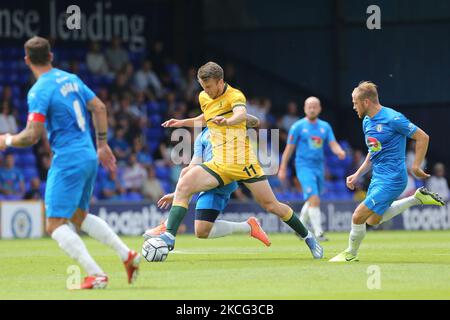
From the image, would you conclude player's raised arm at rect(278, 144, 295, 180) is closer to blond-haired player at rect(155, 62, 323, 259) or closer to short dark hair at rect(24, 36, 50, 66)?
blond-haired player at rect(155, 62, 323, 259)

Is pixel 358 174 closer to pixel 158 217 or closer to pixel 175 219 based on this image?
pixel 175 219

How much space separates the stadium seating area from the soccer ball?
10480 mm

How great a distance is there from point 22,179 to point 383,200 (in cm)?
1148

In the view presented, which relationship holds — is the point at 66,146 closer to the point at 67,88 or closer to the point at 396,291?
the point at 67,88

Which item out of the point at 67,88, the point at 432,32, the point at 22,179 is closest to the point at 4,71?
the point at 22,179

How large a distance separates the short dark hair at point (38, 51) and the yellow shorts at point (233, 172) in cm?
340

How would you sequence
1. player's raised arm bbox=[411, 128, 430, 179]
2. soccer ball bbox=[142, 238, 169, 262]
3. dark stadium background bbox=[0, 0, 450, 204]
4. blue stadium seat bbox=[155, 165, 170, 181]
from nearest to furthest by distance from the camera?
1. soccer ball bbox=[142, 238, 169, 262]
2. player's raised arm bbox=[411, 128, 430, 179]
3. blue stadium seat bbox=[155, 165, 170, 181]
4. dark stadium background bbox=[0, 0, 450, 204]

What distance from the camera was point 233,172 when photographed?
40.4 feet

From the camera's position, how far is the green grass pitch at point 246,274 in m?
9.02

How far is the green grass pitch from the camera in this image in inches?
355

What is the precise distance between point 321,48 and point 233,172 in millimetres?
18234

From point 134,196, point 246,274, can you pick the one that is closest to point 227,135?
point 246,274

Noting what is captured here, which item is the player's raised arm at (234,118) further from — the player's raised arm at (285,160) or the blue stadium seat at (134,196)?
the blue stadium seat at (134,196)

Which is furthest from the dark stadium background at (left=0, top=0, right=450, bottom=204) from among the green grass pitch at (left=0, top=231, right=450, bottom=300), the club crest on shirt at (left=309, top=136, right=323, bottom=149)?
the green grass pitch at (left=0, top=231, right=450, bottom=300)
